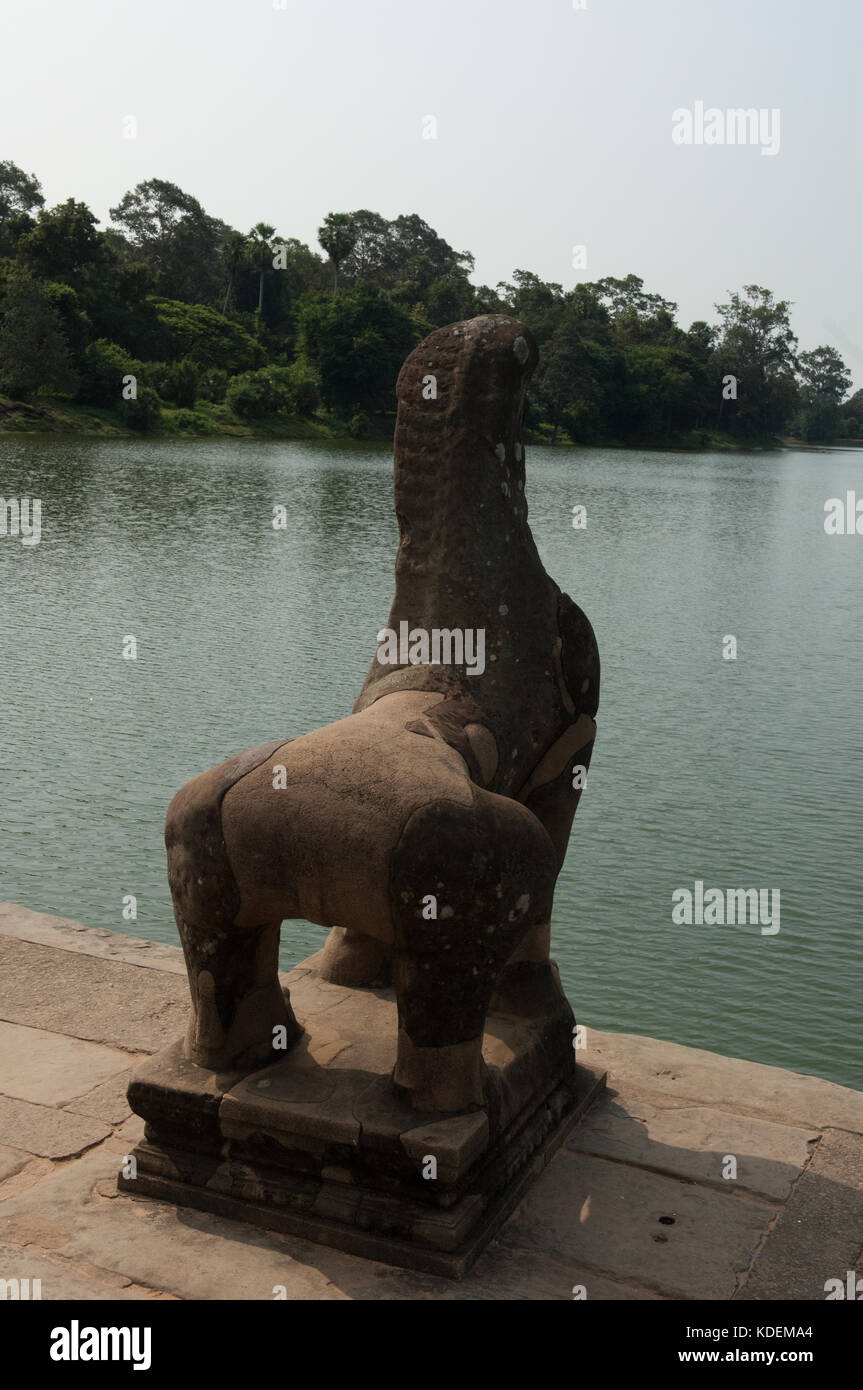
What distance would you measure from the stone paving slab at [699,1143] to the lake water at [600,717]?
82.1 inches

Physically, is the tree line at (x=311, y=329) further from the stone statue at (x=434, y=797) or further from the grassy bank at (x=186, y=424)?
the stone statue at (x=434, y=797)

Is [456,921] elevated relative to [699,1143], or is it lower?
elevated

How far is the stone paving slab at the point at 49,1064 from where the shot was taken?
4168 millimetres

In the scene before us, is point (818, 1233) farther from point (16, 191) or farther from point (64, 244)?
point (16, 191)

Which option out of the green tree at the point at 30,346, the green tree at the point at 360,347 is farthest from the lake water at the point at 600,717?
the green tree at the point at 360,347

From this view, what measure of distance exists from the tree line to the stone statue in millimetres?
24183

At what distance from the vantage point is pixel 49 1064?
4.37 meters

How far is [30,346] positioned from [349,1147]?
42.4m

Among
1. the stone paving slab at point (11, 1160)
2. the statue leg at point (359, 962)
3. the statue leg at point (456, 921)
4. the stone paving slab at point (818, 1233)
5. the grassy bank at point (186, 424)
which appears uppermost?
the grassy bank at point (186, 424)

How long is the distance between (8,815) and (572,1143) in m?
5.85

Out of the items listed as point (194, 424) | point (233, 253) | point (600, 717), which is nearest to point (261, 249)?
point (233, 253)

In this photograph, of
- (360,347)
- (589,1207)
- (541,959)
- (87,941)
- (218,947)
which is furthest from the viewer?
(360,347)

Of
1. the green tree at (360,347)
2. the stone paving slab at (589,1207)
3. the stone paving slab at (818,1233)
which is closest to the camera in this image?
the stone paving slab at (589,1207)

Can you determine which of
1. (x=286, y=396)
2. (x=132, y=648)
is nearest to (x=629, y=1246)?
(x=132, y=648)
